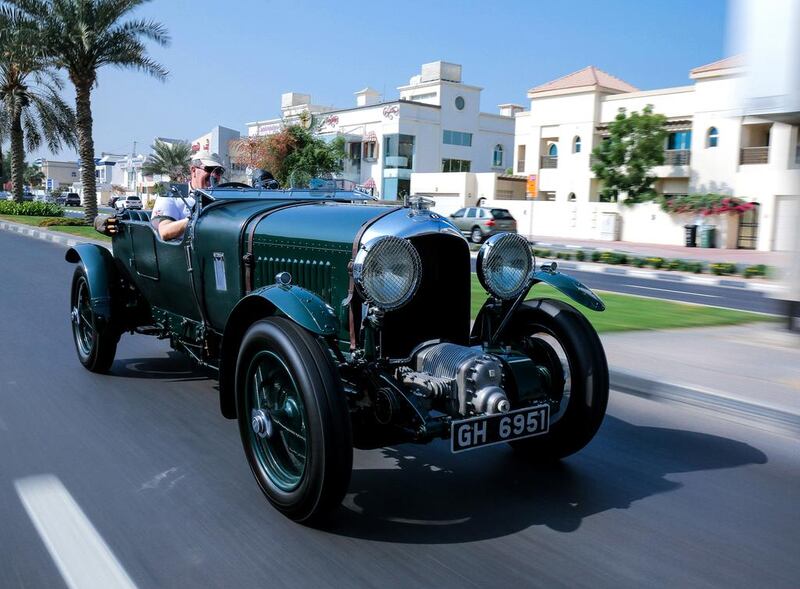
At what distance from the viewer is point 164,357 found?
7027 millimetres

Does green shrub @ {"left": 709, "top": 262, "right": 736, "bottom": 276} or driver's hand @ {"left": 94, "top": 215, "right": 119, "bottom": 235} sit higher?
driver's hand @ {"left": 94, "top": 215, "right": 119, "bottom": 235}

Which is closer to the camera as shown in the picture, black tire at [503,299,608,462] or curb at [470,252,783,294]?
black tire at [503,299,608,462]

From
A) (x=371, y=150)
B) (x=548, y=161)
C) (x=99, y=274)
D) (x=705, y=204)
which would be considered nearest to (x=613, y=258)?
(x=705, y=204)

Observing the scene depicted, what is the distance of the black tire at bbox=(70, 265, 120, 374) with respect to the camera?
20.0 ft

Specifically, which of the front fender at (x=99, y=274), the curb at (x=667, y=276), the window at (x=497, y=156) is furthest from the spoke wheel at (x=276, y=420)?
the window at (x=497, y=156)

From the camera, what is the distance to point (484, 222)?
1190 inches

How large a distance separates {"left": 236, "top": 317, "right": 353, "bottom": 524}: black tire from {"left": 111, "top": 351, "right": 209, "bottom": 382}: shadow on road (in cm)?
288

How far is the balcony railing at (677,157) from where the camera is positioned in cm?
3525

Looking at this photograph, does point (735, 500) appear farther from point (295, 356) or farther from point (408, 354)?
point (295, 356)

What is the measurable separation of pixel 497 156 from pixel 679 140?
2762 centimetres

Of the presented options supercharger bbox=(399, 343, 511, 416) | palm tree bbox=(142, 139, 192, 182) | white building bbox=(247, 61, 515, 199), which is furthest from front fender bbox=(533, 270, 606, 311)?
palm tree bbox=(142, 139, 192, 182)

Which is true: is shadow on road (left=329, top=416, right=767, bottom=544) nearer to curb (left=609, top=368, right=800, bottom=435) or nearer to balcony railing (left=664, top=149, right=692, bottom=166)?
curb (left=609, top=368, right=800, bottom=435)

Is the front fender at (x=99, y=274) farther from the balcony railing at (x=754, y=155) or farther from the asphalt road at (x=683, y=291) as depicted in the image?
the balcony railing at (x=754, y=155)

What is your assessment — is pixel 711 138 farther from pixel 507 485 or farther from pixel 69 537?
pixel 69 537
